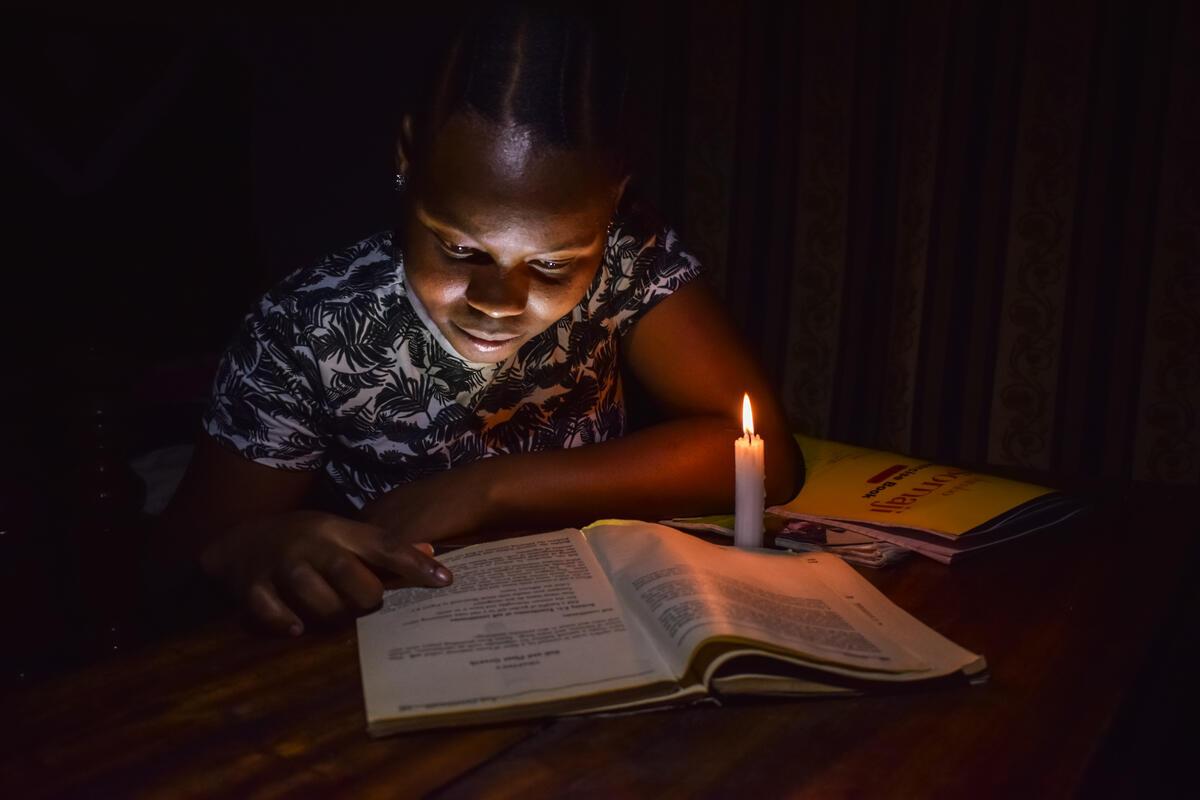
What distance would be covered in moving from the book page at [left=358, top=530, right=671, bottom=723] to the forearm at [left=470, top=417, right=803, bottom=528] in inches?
7.0

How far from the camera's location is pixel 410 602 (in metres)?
0.78

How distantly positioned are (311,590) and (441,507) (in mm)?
243

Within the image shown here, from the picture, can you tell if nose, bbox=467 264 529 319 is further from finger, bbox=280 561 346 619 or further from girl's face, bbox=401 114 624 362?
finger, bbox=280 561 346 619

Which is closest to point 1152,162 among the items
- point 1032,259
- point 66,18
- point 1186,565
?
point 1032,259

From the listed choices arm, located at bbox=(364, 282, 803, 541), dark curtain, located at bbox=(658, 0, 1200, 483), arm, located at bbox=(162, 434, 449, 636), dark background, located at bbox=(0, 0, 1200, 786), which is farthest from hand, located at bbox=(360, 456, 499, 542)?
dark curtain, located at bbox=(658, 0, 1200, 483)

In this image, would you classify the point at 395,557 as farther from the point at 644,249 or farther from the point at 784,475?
the point at 644,249

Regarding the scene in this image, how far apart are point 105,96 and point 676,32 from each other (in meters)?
1.44

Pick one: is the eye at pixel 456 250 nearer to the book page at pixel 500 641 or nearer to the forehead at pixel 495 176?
the forehead at pixel 495 176

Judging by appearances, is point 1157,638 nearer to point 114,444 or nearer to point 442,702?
point 442,702

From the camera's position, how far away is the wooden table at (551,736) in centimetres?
57

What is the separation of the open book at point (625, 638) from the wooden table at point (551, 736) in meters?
0.02

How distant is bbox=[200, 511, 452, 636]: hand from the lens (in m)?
0.76

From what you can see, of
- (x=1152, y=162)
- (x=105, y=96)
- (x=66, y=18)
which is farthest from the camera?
(x=1152, y=162)

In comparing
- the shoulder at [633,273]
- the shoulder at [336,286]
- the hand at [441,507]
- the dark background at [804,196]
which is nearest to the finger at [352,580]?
the hand at [441,507]
